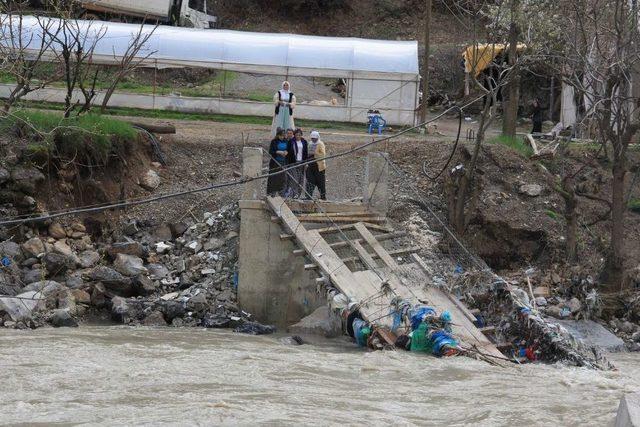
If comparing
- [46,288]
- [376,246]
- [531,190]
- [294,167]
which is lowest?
[46,288]

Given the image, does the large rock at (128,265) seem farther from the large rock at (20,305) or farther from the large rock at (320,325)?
the large rock at (320,325)

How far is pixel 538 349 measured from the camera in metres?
16.8

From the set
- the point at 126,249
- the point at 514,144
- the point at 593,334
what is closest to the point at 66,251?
the point at 126,249

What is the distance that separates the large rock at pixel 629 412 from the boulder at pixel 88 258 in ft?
42.0

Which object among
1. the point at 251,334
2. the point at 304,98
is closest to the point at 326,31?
the point at 304,98

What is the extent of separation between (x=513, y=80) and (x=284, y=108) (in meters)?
5.63

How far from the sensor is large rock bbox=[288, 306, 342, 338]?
18656mm

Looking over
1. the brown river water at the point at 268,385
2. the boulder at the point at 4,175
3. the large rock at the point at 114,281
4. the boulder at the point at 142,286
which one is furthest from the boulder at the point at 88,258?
the brown river water at the point at 268,385

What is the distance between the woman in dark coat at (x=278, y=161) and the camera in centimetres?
2108

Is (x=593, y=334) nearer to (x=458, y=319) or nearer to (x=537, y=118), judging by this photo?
(x=458, y=319)

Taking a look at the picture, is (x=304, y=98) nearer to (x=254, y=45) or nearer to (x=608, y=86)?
(x=254, y=45)

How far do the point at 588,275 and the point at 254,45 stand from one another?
1410 centimetres

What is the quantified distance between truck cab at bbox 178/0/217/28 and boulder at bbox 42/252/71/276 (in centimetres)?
2072

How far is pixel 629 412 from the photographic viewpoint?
9.96 m
